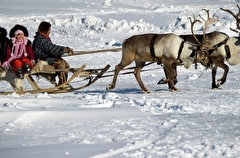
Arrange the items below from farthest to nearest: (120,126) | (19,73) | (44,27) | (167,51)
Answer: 1. (167,51)
2. (44,27)
3. (19,73)
4. (120,126)

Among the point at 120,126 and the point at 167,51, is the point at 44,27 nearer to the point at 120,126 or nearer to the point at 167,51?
the point at 167,51

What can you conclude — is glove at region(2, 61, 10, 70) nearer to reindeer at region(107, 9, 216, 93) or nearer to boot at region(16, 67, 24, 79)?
boot at region(16, 67, 24, 79)

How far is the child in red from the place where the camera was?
8047 mm

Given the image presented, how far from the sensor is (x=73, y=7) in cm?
3444

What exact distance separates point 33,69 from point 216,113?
362cm

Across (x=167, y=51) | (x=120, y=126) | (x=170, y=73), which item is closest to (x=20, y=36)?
(x=167, y=51)

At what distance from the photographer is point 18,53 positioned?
8141 millimetres

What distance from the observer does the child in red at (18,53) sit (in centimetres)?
805

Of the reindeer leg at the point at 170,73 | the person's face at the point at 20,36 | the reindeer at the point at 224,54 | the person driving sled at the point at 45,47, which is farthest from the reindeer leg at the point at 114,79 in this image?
the person's face at the point at 20,36

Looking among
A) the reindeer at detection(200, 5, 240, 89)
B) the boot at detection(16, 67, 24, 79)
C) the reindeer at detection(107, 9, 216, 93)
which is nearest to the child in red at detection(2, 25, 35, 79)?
the boot at detection(16, 67, 24, 79)

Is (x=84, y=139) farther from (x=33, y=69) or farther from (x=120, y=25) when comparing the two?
(x=120, y=25)

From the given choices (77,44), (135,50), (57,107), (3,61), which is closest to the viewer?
(57,107)

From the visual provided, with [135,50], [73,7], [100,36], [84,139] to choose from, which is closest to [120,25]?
[100,36]

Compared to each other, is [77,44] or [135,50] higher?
[135,50]
